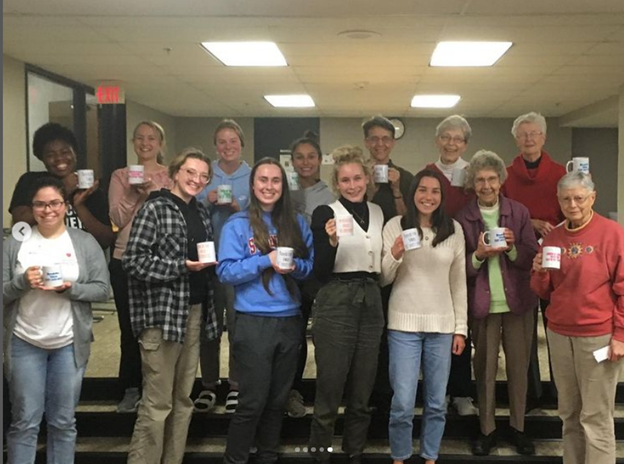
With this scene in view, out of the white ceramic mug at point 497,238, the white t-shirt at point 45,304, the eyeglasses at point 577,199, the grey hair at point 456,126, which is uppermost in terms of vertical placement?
the grey hair at point 456,126

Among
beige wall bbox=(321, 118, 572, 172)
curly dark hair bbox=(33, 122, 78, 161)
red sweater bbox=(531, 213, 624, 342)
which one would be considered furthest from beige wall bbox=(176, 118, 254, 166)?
red sweater bbox=(531, 213, 624, 342)

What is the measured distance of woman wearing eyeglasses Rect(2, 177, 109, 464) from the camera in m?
2.39

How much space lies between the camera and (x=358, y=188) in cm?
261

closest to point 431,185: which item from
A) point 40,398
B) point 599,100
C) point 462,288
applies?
point 462,288

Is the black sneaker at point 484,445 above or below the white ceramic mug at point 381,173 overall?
below

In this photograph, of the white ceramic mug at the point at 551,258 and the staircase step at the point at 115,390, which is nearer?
the white ceramic mug at the point at 551,258

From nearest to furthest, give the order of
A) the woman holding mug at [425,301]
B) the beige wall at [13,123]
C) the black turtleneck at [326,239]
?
the black turtleneck at [326,239] → the woman holding mug at [425,301] → the beige wall at [13,123]

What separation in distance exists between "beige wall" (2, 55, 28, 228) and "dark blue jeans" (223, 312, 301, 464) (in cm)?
318

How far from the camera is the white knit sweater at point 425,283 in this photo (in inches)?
102

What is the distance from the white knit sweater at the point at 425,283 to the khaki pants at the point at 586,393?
44cm

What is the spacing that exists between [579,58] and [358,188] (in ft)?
11.6

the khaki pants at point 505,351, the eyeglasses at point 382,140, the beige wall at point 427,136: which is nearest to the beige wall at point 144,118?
the beige wall at point 427,136

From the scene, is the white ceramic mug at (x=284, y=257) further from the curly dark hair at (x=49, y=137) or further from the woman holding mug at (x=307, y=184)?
the curly dark hair at (x=49, y=137)

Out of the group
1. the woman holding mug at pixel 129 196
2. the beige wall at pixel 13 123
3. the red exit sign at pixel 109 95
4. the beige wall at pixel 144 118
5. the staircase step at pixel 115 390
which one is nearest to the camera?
the woman holding mug at pixel 129 196
